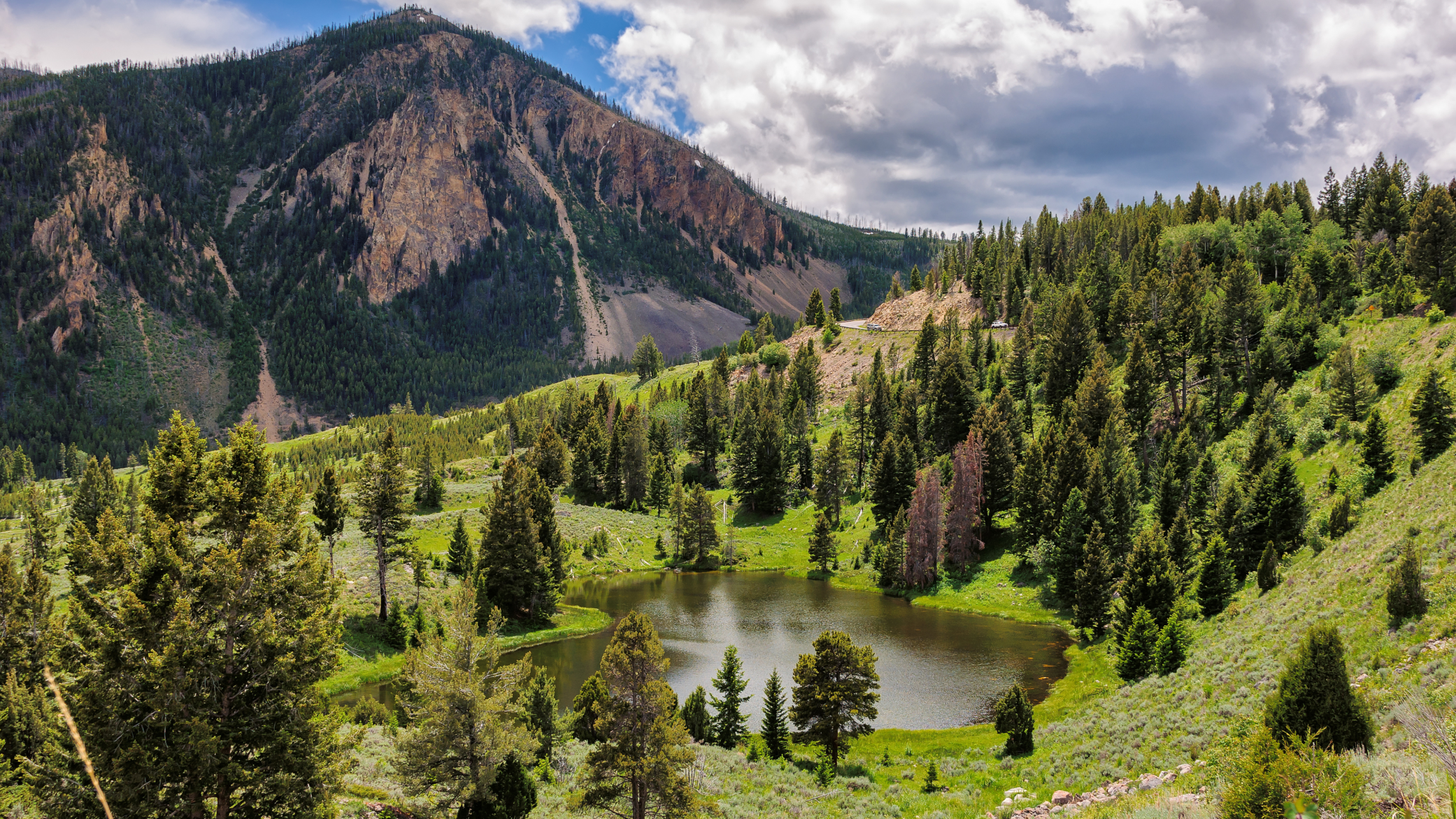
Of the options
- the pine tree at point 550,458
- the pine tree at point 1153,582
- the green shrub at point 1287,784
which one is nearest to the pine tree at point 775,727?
the pine tree at point 1153,582

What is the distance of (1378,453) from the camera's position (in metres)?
50.0

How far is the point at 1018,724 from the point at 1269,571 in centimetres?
2046

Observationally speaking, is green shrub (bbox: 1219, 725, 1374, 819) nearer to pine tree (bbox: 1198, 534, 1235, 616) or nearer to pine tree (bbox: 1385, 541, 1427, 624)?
pine tree (bbox: 1385, 541, 1427, 624)

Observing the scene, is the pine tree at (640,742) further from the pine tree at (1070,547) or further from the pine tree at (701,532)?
the pine tree at (701,532)

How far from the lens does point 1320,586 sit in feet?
113

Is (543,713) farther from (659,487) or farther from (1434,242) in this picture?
(1434,242)

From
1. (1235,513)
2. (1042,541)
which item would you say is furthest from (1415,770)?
(1042,541)

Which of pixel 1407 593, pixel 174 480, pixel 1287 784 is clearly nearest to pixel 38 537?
pixel 174 480

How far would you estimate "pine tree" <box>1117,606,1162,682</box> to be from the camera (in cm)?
4225

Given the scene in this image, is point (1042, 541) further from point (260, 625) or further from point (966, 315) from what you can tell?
point (966, 315)

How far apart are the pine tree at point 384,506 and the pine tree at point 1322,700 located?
184 feet

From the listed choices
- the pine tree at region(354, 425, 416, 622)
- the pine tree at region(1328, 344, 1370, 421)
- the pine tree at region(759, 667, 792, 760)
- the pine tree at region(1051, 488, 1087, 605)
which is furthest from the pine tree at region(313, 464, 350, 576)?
the pine tree at region(1328, 344, 1370, 421)

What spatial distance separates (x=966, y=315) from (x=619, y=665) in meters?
144

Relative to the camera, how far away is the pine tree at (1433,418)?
4588 centimetres
